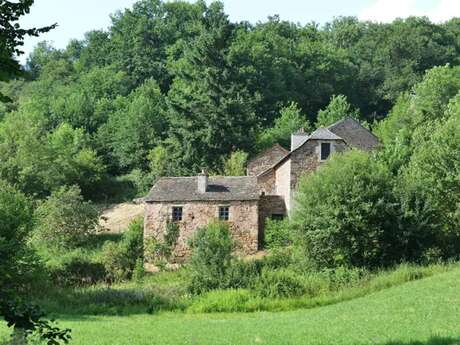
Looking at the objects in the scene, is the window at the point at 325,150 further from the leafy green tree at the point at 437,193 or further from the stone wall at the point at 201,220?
the leafy green tree at the point at 437,193

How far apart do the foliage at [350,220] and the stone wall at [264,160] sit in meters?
15.5

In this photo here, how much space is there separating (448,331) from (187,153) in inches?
1514

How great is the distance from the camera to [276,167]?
45.7m

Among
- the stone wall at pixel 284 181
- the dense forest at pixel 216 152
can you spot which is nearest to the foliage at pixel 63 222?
the dense forest at pixel 216 152

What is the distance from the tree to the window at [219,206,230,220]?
103 feet

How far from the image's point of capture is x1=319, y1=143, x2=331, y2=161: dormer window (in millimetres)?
42062

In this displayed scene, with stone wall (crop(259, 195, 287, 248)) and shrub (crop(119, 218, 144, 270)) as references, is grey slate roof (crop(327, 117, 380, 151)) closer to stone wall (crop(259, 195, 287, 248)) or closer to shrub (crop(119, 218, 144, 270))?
stone wall (crop(259, 195, 287, 248))

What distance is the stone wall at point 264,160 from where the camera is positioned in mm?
50588

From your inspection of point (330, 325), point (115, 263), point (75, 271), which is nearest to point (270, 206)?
point (115, 263)

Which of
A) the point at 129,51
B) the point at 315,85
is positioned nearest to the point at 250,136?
the point at 315,85

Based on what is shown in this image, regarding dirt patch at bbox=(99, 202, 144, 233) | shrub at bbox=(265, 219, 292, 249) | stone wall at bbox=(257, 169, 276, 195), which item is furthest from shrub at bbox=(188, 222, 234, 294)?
dirt patch at bbox=(99, 202, 144, 233)

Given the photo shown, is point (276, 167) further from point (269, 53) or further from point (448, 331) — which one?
point (269, 53)

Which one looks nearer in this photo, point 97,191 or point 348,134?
point 348,134

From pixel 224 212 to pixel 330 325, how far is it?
21402 mm
